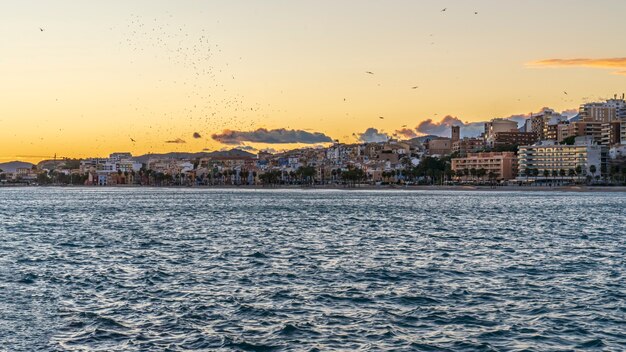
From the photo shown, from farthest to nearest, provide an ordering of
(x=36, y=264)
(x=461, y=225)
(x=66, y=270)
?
(x=461, y=225)
(x=36, y=264)
(x=66, y=270)

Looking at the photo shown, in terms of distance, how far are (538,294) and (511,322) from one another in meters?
3.91

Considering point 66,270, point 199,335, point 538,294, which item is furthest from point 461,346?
point 66,270

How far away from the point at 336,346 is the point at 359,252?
16.7 m

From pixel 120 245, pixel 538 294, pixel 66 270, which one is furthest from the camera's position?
pixel 120 245

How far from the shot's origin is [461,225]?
2028 inches

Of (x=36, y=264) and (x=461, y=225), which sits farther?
(x=461, y=225)

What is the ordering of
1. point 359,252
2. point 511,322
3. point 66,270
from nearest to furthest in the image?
point 511,322, point 66,270, point 359,252

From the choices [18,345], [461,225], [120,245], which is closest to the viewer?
[18,345]

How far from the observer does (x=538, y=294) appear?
2062cm

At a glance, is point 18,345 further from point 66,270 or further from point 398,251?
point 398,251

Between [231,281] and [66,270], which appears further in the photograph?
[66,270]

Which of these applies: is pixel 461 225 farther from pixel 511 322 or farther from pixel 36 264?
pixel 511 322

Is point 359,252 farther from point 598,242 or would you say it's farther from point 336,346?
point 336,346

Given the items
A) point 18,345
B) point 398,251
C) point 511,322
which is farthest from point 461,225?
point 18,345
